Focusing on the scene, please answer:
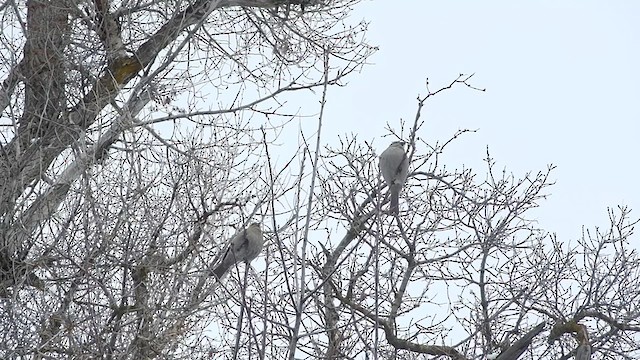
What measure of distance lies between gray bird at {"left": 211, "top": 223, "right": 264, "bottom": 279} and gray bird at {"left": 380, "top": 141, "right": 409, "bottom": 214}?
4.59 ft

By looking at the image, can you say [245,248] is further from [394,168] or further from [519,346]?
[394,168]

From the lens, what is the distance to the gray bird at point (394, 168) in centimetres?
855

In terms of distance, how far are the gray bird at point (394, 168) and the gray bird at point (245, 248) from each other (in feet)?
4.59

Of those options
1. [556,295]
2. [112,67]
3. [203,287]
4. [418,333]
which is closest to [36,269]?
[203,287]

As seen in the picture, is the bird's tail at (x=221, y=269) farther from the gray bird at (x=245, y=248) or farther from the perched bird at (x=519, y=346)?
the perched bird at (x=519, y=346)

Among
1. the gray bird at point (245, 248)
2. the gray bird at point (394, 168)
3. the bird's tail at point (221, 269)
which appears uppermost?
the gray bird at point (394, 168)

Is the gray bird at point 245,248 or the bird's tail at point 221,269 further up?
the gray bird at point 245,248

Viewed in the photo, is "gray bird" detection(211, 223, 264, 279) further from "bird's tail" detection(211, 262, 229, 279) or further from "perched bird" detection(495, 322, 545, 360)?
"perched bird" detection(495, 322, 545, 360)

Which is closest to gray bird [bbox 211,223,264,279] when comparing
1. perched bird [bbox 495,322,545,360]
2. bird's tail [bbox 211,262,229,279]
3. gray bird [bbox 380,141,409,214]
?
bird's tail [bbox 211,262,229,279]

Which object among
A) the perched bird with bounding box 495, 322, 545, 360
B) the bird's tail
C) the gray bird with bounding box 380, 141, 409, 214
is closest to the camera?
the perched bird with bounding box 495, 322, 545, 360

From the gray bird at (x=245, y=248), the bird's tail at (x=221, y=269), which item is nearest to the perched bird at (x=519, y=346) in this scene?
the gray bird at (x=245, y=248)

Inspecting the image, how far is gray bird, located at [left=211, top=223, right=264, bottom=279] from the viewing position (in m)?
6.76

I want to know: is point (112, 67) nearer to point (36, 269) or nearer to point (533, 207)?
point (36, 269)

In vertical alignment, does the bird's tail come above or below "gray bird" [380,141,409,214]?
below
